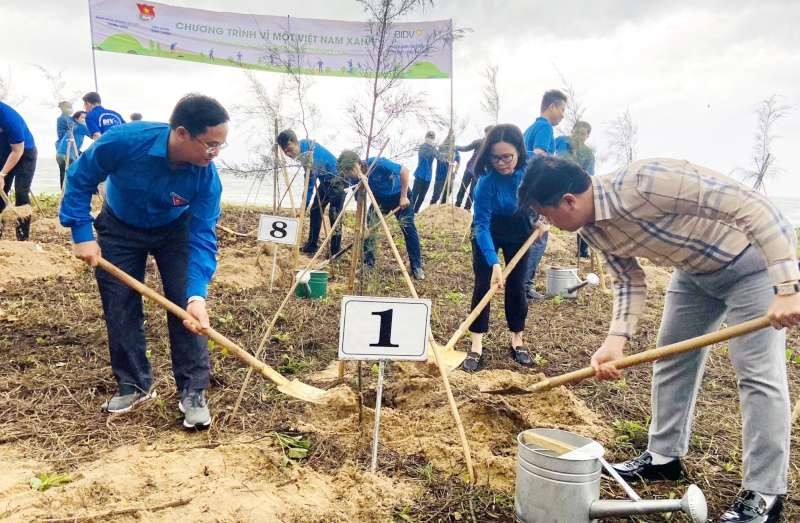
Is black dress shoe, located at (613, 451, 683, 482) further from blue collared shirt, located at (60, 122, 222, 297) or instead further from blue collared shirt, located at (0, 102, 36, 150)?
blue collared shirt, located at (0, 102, 36, 150)

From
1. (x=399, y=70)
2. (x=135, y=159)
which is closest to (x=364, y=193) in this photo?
(x=399, y=70)

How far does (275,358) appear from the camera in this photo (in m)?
4.45

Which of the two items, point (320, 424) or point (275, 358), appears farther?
point (275, 358)

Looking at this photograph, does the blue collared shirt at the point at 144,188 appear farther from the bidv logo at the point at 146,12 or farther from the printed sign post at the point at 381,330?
the bidv logo at the point at 146,12

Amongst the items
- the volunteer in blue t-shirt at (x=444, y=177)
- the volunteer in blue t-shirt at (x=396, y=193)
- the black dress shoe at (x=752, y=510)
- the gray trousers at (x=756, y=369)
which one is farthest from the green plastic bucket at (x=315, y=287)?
the volunteer in blue t-shirt at (x=444, y=177)

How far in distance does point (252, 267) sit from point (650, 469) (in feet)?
17.1

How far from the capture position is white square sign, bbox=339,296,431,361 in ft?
8.66

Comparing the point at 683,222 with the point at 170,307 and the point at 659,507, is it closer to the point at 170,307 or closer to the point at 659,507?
the point at 659,507

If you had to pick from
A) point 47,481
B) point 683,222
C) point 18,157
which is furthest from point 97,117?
point 683,222

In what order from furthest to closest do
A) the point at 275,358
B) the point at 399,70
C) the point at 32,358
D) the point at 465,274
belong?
the point at 465,274, the point at 275,358, the point at 32,358, the point at 399,70

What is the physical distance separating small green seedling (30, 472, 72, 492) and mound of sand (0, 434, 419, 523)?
0.10ft

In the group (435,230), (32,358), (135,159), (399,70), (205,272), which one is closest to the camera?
(135,159)

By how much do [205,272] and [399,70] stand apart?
1.73 meters

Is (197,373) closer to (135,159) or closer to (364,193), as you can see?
(135,159)
